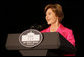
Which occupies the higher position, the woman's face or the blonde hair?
the blonde hair

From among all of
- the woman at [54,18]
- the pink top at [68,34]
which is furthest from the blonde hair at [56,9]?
the pink top at [68,34]

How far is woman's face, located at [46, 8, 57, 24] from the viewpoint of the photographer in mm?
1489

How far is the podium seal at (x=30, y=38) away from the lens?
102cm

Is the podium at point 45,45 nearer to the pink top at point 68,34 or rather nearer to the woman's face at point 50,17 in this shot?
the pink top at point 68,34

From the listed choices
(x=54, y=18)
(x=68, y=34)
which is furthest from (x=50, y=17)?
(x=68, y=34)

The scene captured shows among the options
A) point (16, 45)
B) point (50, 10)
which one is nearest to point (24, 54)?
point (16, 45)

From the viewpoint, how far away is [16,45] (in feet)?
3.43

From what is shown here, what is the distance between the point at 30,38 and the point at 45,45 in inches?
4.4

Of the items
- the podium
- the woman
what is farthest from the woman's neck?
the podium

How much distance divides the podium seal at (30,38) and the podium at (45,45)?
2 cm

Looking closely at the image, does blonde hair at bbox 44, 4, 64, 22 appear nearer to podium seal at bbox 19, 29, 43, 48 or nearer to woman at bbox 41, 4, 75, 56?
woman at bbox 41, 4, 75, 56

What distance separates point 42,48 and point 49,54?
0.24 ft

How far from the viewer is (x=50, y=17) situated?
150cm

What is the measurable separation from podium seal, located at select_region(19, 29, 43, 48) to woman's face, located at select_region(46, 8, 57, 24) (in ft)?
1.52
